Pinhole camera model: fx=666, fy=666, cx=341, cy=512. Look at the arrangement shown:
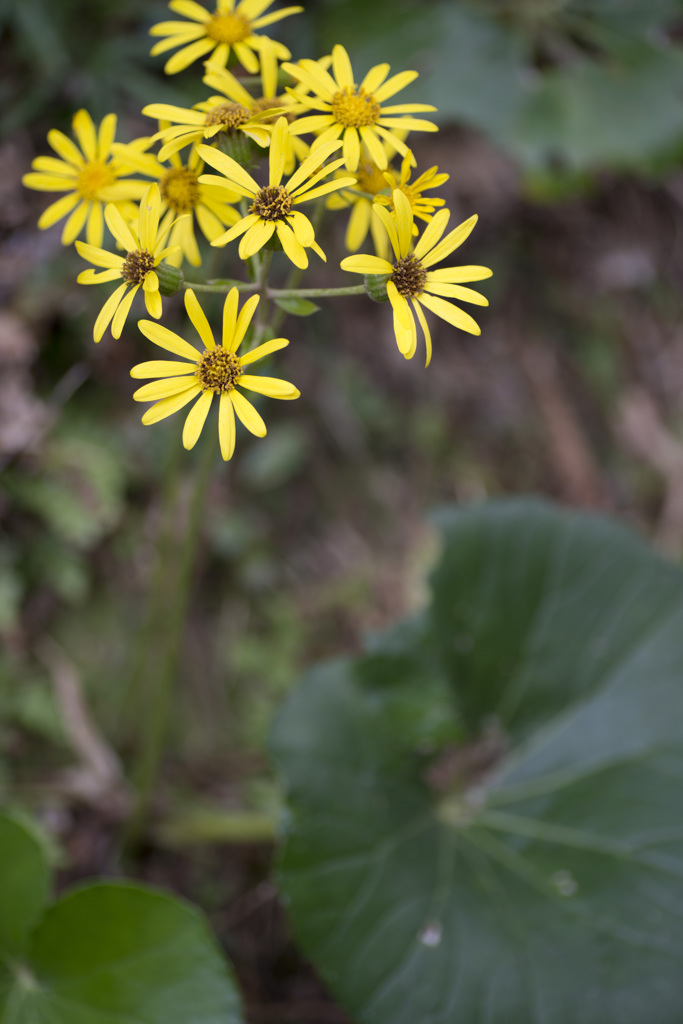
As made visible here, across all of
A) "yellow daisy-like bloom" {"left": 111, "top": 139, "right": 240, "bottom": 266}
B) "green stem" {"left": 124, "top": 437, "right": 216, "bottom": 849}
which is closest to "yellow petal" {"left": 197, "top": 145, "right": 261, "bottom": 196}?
"yellow daisy-like bloom" {"left": 111, "top": 139, "right": 240, "bottom": 266}

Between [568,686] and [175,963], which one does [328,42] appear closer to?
[568,686]

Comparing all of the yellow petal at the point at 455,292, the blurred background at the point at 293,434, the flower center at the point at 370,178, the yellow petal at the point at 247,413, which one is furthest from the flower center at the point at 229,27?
the blurred background at the point at 293,434

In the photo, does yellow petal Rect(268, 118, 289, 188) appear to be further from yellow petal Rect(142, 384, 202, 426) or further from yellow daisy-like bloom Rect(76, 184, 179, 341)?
yellow petal Rect(142, 384, 202, 426)

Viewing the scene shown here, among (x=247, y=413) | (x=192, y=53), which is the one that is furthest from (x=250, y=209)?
(x=192, y=53)

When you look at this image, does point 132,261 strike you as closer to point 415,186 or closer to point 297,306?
point 297,306

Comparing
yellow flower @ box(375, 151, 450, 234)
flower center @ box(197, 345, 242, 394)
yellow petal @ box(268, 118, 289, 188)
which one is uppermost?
yellow flower @ box(375, 151, 450, 234)

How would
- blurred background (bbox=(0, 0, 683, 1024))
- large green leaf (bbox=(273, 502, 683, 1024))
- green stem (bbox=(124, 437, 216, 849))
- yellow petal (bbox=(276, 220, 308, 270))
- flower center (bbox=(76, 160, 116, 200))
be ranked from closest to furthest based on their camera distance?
1. yellow petal (bbox=(276, 220, 308, 270))
2. flower center (bbox=(76, 160, 116, 200))
3. green stem (bbox=(124, 437, 216, 849))
4. large green leaf (bbox=(273, 502, 683, 1024))
5. blurred background (bbox=(0, 0, 683, 1024))
